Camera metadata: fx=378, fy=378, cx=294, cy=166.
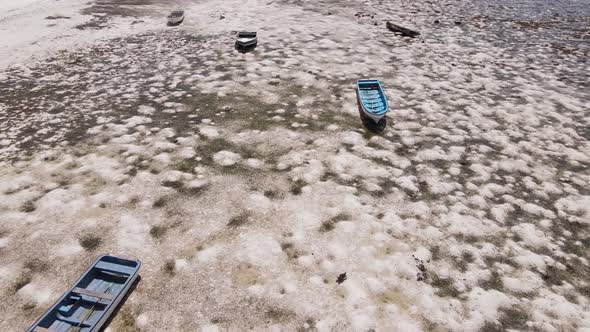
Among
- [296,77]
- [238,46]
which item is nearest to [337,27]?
[238,46]

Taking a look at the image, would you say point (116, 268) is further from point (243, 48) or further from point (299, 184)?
point (243, 48)

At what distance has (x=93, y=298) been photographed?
510 cm

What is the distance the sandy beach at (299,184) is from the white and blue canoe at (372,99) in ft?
1.24

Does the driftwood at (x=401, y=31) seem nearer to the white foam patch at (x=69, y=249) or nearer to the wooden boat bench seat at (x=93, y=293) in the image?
the white foam patch at (x=69, y=249)

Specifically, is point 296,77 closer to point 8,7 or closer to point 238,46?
point 238,46

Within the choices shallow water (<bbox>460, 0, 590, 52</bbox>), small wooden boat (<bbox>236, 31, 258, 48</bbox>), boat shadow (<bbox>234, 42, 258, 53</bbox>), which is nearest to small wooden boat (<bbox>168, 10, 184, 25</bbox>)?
small wooden boat (<bbox>236, 31, 258, 48</bbox>)

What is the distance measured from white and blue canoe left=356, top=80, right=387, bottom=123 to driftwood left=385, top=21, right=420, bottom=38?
665 centimetres

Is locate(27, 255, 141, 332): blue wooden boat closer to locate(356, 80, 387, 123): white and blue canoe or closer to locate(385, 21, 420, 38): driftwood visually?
locate(356, 80, 387, 123): white and blue canoe

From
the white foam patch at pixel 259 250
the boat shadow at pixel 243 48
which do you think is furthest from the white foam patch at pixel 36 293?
the boat shadow at pixel 243 48

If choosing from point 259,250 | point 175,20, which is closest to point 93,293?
point 259,250

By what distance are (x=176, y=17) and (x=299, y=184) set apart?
45.2ft

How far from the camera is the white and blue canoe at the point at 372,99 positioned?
948 cm

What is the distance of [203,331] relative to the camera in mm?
4855

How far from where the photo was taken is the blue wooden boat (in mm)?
4766
